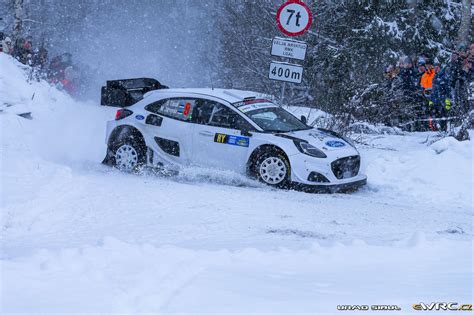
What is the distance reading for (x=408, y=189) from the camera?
34.5ft

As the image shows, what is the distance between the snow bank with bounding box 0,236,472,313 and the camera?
13.6 ft

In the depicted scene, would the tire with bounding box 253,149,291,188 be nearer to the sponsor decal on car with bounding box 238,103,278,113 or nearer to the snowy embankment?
the snowy embankment

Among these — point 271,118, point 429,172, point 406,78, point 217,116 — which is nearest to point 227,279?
point 217,116

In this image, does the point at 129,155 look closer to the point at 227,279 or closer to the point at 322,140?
the point at 322,140

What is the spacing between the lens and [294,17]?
38.7 ft

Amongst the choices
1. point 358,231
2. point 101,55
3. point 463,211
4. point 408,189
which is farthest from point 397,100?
point 101,55

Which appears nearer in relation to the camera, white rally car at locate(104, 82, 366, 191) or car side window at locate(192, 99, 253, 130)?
white rally car at locate(104, 82, 366, 191)

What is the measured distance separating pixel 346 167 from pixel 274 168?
3.70ft

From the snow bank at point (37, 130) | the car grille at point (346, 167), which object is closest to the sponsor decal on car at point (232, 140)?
the car grille at point (346, 167)

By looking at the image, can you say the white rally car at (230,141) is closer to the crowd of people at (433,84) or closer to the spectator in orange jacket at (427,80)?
the crowd of people at (433,84)

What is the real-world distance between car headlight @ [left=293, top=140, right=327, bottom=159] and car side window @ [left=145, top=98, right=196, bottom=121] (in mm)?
1926

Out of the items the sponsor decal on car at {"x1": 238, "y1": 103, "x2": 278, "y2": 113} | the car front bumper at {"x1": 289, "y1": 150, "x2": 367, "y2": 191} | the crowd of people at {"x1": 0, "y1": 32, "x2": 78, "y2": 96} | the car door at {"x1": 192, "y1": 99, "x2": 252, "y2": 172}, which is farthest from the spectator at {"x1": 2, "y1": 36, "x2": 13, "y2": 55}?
the car front bumper at {"x1": 289, "y1": 150, "x2": 367, "y2": 191}

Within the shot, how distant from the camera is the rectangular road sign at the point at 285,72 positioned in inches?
469

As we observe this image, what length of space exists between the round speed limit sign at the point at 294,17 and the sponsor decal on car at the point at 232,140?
249cm
